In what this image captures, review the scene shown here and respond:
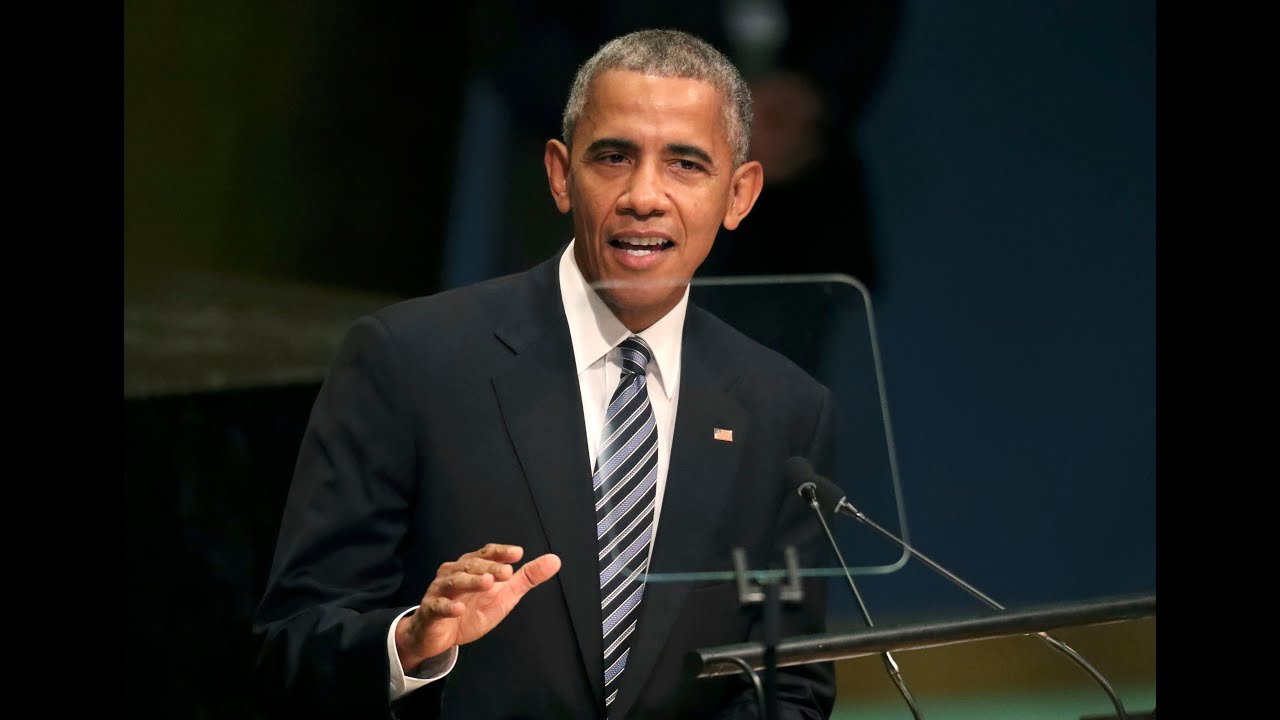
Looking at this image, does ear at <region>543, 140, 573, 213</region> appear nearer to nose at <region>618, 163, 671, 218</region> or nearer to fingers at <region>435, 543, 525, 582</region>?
nose at <region>618, 163, 671, 218</region>

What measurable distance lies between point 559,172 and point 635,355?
1.42 ft

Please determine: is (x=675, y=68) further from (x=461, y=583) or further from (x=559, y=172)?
(x=461, y=583)

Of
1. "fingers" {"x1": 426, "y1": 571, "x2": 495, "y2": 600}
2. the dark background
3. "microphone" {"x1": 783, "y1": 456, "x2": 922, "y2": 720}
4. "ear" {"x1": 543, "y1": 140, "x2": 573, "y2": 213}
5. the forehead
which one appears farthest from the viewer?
the dark background

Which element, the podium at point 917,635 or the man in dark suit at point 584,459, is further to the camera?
the man in dark suit at point 584,459

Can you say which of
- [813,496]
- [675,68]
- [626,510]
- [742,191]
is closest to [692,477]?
[626,510]

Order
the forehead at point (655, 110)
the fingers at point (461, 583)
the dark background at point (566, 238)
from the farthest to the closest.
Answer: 1. the dark background at point (566, 238)
2. the forehead at point (655, 110)
3. the fingers at point (461, 583)

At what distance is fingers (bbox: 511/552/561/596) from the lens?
6.05ft

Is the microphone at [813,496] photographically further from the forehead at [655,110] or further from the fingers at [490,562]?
the forehead at [655,110]

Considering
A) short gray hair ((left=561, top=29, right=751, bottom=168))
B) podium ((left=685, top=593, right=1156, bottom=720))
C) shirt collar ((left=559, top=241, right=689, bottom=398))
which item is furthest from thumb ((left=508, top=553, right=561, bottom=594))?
short gray hair ((left=561, top=29, right=751, bottom=168))

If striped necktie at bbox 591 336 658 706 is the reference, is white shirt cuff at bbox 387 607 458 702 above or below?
below

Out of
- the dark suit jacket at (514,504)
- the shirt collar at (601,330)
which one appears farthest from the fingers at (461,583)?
the shirt collar at (601,330)

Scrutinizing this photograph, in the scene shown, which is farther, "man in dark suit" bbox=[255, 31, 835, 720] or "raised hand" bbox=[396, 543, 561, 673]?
"man in dark suit" bbox=[255, 31, 835, 720]

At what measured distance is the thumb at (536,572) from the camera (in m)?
1.84

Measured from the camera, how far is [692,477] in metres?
2.25
